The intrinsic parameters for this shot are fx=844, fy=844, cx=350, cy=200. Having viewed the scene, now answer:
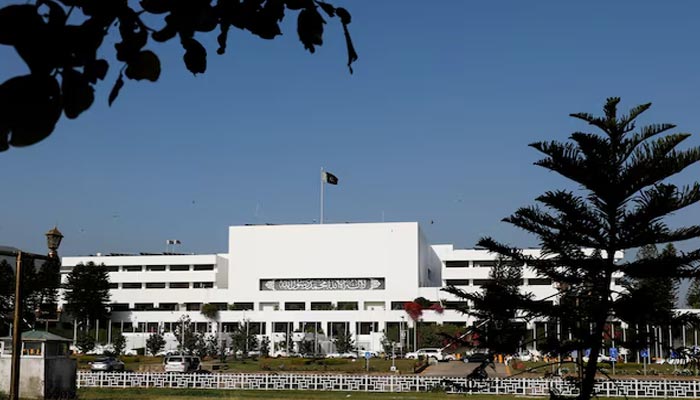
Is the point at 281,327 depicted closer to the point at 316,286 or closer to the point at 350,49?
the point at 316,286

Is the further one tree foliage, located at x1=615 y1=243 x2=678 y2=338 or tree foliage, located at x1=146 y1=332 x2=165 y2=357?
tree foliage, located at x1=146 y1=332 x2=165 y2=357

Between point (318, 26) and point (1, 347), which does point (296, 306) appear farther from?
point (318, 26)

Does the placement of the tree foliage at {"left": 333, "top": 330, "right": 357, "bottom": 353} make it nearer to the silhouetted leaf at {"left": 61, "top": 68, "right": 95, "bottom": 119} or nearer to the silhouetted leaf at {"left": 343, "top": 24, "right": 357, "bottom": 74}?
the silhouetted leaf at {"left": 343, "top": 24, "right": 357, "bottom": 74}

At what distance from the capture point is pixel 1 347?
25.4 meters

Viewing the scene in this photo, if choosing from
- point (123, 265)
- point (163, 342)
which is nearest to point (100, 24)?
point (163, 342)

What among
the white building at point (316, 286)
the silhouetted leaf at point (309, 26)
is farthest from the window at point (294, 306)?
the silhouetted leaf at point (309, 26)

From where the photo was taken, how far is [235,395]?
101 ft

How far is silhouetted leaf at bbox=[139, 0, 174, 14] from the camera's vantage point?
7.11ft

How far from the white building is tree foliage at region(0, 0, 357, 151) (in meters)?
76.2

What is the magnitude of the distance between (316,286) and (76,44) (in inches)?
3248

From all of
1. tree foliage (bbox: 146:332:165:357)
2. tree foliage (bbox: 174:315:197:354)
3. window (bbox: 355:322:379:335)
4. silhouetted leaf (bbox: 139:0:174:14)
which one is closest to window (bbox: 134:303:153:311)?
tree foliage (bbox: 174:315:197:354)

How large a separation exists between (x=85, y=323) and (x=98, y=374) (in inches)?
1959

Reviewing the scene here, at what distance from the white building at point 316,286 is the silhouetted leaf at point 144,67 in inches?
3002

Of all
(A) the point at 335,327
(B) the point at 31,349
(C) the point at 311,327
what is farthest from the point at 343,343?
(B) the point at 31,349
